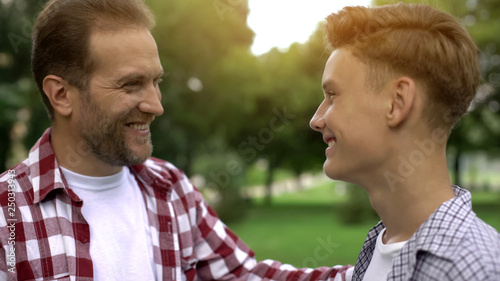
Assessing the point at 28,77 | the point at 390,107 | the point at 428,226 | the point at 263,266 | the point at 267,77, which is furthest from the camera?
the point at 267,77

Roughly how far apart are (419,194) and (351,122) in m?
0.28

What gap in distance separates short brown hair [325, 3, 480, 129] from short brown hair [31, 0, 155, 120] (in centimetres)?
97

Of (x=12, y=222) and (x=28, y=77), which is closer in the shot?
(x=12, y=222)

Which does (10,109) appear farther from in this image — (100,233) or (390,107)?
(390,107)

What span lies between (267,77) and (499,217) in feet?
16.7

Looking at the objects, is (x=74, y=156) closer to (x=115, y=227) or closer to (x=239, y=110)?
(x=115, y=227)

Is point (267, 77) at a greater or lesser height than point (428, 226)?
greater

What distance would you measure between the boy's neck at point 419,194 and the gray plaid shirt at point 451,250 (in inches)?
2.4

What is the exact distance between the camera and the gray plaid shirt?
1.25 metres

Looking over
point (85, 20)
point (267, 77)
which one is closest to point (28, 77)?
point (267, 77)

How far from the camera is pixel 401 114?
1.49 meters

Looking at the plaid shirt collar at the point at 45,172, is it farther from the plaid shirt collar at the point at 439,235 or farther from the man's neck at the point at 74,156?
the plaid shirt collar at the point at 439,235

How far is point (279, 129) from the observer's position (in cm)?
852

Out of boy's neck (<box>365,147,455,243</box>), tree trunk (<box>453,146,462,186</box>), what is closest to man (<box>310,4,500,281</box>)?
boy's neck (<box>365,147,455,243</box>)
